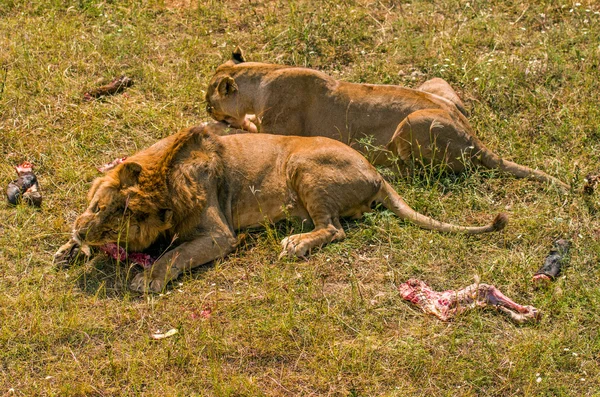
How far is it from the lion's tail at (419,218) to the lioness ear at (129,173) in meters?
1.93

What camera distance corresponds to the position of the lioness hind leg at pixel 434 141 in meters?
7.51

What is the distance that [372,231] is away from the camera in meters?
6.82

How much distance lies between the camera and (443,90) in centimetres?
840

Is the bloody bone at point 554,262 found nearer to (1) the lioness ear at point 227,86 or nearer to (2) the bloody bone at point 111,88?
(1) the lioness ear at point 227,86

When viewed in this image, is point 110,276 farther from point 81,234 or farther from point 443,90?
point 443,90

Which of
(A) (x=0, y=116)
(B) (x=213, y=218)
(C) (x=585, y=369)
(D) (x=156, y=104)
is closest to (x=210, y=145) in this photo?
(B) (x=213, y=218)

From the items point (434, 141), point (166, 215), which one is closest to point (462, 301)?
point (434, 141)

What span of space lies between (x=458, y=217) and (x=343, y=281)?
1.32 metres

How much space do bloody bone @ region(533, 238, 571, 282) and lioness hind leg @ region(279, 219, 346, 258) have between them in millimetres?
1483

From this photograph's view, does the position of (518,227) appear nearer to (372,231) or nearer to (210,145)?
(372,231)

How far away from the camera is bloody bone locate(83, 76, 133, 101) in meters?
8.80

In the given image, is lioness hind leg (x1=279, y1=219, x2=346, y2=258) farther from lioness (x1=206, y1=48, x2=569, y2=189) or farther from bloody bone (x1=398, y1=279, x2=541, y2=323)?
lioness (x1=206, y1=48, x2=569, y2=189)

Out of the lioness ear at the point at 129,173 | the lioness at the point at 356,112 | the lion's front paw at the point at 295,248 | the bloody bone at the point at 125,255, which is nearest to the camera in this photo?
the lioness ear at the point at 129,173

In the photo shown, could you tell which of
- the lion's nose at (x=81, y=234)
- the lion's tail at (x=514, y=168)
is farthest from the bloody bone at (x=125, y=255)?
the lion's tail at (x=514, y=168)
